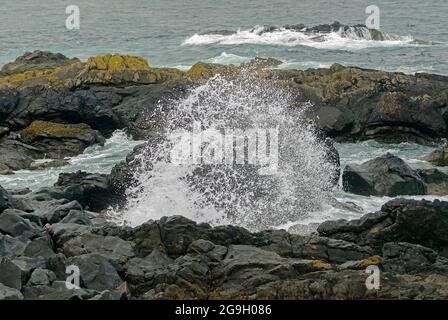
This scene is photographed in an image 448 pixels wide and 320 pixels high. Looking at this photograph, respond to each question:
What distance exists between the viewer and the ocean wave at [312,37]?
64.8m

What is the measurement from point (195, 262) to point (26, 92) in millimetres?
25548

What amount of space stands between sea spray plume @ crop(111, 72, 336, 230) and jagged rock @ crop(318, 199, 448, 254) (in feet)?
14.3

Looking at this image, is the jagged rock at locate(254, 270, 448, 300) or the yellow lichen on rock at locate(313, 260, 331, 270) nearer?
the jagged rock at locate(254, 270, 448, 300)

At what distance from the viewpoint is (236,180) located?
85.7 ft

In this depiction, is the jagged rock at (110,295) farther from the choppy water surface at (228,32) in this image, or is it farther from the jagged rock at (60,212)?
the choppy water surface at (228,32)

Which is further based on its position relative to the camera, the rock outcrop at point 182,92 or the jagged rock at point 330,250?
the rock outcrop at point 182,92

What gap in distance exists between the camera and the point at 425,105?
36.7m

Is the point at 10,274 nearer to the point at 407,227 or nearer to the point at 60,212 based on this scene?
the point at 60,212

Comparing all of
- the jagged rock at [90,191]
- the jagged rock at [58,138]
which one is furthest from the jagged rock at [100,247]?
the jagged rock at [58,138]

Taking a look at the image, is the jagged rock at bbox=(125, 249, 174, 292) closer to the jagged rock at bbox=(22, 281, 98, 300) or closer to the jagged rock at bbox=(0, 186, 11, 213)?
the jagged rock at bbox=(22, 281, 98, 300)

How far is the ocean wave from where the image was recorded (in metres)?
64.8

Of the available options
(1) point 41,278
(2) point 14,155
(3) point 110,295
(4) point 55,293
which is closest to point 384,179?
(3) point 110,295

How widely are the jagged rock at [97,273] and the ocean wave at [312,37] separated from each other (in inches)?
1932

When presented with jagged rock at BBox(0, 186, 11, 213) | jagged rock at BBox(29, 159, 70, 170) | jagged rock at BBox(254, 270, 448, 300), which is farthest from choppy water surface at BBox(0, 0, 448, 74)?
jagged rock at BBox(254, 270, 448, 300)
